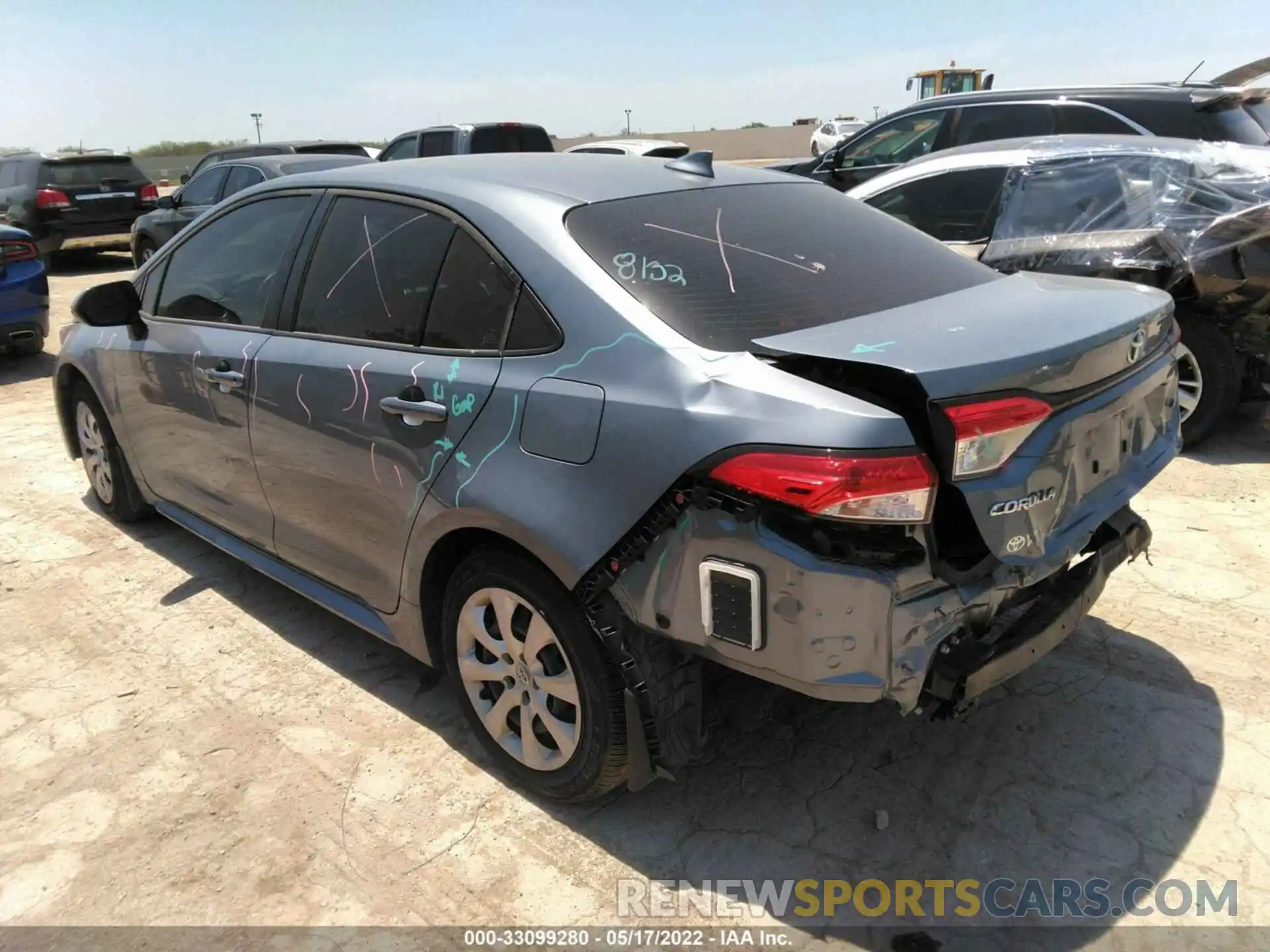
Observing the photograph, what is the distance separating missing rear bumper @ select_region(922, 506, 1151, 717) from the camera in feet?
7.22

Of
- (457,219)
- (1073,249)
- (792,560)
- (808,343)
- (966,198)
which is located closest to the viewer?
(792,560)

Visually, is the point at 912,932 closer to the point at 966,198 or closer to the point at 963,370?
the point at 963,370

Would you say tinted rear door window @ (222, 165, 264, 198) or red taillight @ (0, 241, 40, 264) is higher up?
tinted rear door window @ (222, 165, 264, 198)

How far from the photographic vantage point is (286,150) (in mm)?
13242

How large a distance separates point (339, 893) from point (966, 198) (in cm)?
565

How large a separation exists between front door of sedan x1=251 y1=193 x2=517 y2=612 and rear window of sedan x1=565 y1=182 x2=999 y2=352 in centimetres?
38

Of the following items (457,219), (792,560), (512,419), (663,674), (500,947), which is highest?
(457,219)

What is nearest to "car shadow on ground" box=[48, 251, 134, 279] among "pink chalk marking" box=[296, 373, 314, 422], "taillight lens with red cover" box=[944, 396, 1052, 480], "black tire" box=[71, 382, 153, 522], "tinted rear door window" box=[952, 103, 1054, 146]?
"black tire" box=[71, 382, 153, 522]

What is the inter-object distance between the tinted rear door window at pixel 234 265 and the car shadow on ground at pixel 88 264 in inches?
478

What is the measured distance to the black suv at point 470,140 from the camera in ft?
39.7

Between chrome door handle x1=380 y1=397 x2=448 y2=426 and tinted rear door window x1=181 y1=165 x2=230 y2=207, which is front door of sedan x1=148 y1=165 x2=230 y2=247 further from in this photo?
chrome door handle x1=380 y1=397 x2=448 y2=426

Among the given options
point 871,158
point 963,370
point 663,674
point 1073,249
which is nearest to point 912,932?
point 663,674

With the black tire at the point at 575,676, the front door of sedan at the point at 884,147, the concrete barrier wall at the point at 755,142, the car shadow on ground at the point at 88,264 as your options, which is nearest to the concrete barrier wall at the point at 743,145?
the concrete barrier wall at the point at 755,142

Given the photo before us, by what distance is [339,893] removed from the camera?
2490mm
